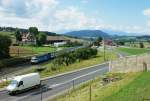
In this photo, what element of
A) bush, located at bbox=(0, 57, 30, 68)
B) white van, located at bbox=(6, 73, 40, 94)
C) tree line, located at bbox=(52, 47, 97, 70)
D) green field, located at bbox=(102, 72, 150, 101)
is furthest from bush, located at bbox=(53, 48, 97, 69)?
green field, located at bbox=(102, 72, 150, 101)

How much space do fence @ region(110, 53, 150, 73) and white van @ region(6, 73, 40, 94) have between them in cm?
1135

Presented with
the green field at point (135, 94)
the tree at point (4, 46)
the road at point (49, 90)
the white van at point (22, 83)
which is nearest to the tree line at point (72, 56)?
the tree at point (4, 46)

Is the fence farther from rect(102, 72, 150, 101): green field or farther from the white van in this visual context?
rect(102, 72, 150, 101): green field

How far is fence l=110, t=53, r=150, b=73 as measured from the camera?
4075cm

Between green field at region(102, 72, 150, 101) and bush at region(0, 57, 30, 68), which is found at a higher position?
green field at region(102, 72, 150, 101)

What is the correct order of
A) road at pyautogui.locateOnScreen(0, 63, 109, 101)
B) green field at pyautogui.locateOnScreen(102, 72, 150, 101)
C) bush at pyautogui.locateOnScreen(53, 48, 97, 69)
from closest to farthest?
green field at pyautogui.locateOnScreen(102, 72, 150, 101) → road at pyautogui.locateOnScreen(0, 63, 109, 101) → bush at pyautogui.locateOnScreen(53, 48, 97, 69)

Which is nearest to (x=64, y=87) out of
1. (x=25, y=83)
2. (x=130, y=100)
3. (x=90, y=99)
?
(x=25, y=83)

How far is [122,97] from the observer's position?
78.5 feet

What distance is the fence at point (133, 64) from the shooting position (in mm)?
40750

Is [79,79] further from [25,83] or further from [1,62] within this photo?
[1,62]

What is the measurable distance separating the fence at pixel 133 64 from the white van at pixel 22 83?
37.2ft

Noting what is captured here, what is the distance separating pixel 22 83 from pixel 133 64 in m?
14.4

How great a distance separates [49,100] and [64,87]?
30.2ft

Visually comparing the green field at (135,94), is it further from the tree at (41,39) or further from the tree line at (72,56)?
the tree at (41,39)
